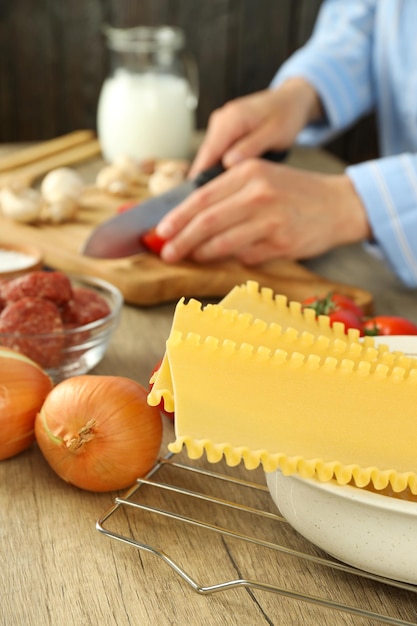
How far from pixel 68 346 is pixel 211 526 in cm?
31

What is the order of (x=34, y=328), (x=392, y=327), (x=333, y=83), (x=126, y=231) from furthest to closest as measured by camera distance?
(x=333, y=83)
(x=126, y=231)
(x=392, y=327)
(x=34, y=328)

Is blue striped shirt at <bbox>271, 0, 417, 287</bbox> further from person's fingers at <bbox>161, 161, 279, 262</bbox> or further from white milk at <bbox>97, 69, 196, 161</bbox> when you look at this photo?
person's fingers at <bbox>161, 161, 279, 262</bbox>

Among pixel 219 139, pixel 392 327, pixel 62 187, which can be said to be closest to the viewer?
pixel 392 327

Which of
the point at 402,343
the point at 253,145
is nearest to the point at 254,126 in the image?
the point at 253,145

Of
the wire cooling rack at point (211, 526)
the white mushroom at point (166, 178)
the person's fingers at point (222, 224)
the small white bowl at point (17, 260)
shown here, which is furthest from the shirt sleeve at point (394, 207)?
the wire cooling rack at point (211, 526)

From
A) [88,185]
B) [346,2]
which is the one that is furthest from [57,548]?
[346,2]

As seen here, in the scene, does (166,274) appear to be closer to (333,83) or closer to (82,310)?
(82,310)

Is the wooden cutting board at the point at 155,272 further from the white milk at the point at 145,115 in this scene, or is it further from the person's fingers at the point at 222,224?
the white milk at the point at 145,115

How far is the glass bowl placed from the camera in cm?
82

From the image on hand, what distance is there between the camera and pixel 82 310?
904 mm

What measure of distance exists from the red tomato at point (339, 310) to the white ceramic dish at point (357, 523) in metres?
0.34

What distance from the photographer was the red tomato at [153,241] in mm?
1199

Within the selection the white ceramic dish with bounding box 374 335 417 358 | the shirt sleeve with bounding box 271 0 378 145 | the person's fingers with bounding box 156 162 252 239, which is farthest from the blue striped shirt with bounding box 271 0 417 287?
the white ceramic dish with bounding box 374 335 417 358

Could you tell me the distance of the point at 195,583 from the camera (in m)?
0.57
